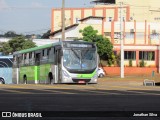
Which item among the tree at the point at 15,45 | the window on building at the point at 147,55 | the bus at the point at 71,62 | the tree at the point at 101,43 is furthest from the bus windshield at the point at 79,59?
the window on building at the point at 147,55

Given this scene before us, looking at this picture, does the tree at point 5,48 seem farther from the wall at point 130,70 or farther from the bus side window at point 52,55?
the bus side window at point 52,55

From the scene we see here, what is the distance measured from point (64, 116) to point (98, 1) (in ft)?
370

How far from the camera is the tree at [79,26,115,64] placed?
85.2 m

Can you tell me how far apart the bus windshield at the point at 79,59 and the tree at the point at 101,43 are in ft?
173

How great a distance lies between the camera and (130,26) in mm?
94625

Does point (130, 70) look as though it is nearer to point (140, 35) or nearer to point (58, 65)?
point (140, 35)

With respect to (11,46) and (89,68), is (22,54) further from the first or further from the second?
(11,46)

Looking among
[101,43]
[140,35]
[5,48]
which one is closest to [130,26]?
[140,35]

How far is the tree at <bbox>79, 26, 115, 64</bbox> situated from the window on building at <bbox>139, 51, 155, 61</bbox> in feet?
20.5

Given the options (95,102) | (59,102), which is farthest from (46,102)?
(95,102)

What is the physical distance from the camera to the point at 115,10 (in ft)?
351

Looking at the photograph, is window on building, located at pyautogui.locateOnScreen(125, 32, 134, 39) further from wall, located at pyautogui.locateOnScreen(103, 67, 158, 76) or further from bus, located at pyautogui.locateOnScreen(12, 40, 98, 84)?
bus, located at pyautogui.locateOnScreen(12, 40, 98, 84)

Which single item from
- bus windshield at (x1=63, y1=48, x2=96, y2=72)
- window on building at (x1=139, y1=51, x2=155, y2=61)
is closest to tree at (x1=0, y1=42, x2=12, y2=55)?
window on building at (x1=139, y1=51, x2=155, y2=61)

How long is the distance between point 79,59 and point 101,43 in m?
54.3
